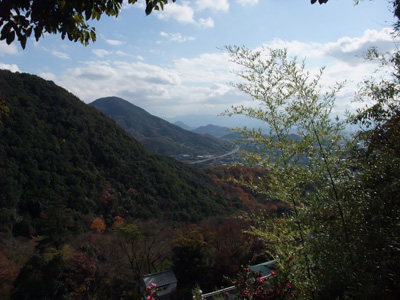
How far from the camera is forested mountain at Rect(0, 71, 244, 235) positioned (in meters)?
18.1

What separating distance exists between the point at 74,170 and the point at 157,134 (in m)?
59.5

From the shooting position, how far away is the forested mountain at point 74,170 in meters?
18.1

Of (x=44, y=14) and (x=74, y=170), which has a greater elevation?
(x=44, y=14)

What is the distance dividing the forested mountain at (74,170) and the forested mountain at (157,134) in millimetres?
33497

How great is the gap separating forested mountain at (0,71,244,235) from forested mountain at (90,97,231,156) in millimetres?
33497

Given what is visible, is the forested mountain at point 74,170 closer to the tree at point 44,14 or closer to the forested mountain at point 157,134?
the tree at point 44,14

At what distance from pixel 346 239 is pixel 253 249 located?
10.5 meters

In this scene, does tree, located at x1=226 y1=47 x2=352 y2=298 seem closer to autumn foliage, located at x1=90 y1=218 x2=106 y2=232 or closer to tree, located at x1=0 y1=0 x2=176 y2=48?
tree, located at x1=0 y1=0 x2=176 y2=48

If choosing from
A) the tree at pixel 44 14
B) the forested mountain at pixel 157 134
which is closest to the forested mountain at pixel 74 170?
the tree at pixel 44 14

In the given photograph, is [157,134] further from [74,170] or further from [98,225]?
[98,225]

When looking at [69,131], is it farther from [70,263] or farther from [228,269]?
[228,269]

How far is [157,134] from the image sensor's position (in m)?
80.8

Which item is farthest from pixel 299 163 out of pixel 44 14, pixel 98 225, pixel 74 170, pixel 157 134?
pixel 157 134

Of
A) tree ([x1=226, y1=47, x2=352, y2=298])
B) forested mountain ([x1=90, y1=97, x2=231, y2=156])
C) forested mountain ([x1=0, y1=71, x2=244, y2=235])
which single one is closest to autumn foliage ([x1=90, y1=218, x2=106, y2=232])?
forested mountain ([x1=0, y1=71, x2=244, y2=235])
